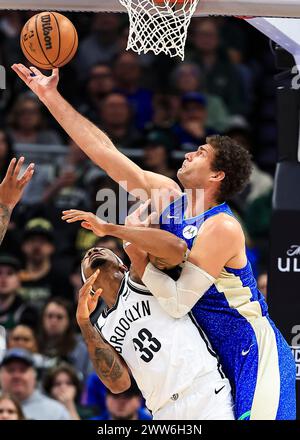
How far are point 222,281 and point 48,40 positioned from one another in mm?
1681

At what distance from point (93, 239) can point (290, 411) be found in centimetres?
416

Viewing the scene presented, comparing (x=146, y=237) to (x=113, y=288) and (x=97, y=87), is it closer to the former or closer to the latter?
(x=113, y=288)

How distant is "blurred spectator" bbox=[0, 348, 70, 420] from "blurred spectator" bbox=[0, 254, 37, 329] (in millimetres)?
570

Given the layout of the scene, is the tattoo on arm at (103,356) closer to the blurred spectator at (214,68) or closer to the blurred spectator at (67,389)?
the blurred spectator at (67,389)

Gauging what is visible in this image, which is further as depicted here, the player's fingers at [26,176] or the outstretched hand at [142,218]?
the player's fingers at [26,176]

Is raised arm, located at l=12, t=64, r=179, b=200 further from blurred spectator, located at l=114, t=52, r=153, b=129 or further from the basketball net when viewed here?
blurred spectator, located at l=114, t=52, r=153, b=129

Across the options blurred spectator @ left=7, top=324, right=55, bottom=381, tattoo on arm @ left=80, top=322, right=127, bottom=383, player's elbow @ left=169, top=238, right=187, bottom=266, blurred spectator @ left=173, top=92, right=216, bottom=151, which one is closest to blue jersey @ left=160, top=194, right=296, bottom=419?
player's elbow @ left=169, top=238, right=187, bottom=266

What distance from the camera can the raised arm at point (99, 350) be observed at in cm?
601

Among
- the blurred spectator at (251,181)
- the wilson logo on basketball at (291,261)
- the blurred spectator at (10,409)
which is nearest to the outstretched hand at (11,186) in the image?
the wilson logo on basketball at (291,261)

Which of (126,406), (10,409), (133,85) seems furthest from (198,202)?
(133,85)

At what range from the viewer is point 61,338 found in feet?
30.1

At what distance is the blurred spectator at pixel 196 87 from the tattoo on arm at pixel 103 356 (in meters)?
5.37

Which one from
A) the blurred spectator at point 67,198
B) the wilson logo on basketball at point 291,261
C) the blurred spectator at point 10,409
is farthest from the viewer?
the blurred spectator at point 67,198
